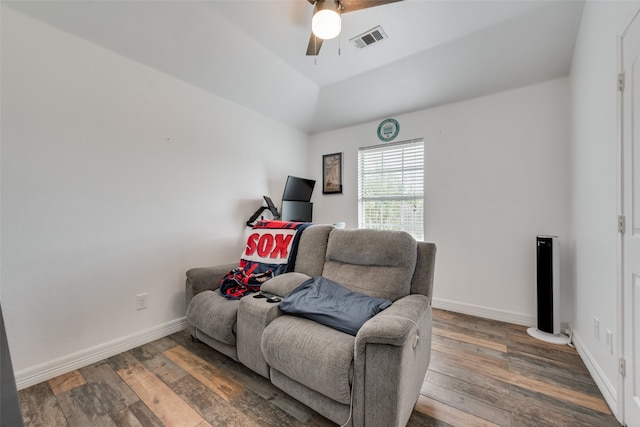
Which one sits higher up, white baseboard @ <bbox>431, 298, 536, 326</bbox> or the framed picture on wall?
the framed picture on wall

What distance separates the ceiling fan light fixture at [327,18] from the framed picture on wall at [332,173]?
2173 millimetres

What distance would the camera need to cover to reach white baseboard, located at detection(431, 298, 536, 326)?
2502 mm

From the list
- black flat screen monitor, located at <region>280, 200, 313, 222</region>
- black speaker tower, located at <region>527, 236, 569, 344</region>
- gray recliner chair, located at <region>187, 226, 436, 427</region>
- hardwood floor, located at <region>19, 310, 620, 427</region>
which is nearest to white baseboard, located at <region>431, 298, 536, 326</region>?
black speaker tower, located at <region>527, 236, 569, 344</region>

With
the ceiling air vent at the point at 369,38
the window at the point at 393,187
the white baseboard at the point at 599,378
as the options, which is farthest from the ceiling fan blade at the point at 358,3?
the white baseboard at the point at 599,378

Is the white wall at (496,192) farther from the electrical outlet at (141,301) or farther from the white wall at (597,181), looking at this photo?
the electrical outlet at (141,301)

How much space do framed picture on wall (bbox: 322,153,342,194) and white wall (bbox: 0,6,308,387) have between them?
5.32 ft

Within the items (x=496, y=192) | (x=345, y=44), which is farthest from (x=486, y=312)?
(x=345, y=44)

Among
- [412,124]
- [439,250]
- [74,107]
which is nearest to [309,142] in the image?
[412,124]

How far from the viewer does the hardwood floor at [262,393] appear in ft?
4.53

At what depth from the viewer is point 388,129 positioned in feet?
11.0

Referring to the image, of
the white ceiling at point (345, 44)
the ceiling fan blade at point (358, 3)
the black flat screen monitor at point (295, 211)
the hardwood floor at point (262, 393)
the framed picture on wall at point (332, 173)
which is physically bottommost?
the hardwood floor at point (262, 393)

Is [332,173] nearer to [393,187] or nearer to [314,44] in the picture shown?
[393,187]

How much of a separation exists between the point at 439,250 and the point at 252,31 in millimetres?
3008

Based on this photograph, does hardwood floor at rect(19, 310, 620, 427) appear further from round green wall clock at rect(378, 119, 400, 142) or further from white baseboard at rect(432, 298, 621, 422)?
round green wall clock at rect(378, 119, 400, 142)
